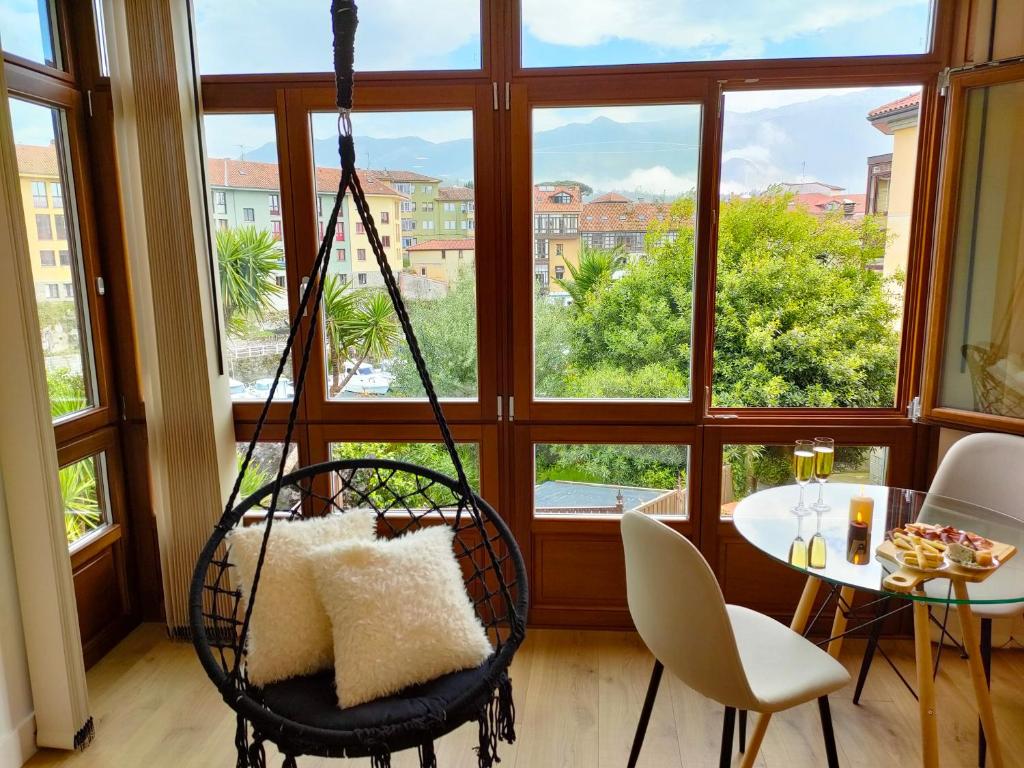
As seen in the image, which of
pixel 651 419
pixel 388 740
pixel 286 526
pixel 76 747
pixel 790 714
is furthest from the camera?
pixel 651 419

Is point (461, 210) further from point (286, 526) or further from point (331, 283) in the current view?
point (286, 526)

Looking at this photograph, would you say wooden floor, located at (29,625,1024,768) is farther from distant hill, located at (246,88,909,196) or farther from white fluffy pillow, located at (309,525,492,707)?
distant hill, located at (246,88,909,196)

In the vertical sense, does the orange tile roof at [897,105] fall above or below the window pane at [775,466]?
above

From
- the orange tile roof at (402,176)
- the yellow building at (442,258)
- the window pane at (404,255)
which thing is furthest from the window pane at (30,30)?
the yellow building at (442,258)

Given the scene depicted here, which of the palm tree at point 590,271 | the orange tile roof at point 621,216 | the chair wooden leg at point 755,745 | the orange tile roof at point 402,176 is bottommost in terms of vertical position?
the chair wooden leg at point 755,745

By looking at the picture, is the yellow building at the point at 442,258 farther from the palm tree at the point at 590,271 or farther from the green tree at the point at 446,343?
the palm tree at the point at 590,271

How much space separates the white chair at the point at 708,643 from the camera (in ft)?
5.04

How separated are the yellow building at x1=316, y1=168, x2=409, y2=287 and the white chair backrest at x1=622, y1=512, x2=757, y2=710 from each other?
58.4 inches

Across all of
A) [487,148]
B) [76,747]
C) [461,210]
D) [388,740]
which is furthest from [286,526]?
[487,148]

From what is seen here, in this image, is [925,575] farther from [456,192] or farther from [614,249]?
[456,192]

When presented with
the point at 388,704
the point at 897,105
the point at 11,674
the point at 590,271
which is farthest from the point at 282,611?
the point at 897,105

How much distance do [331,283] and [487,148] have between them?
31.4 inches

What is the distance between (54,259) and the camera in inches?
97.1

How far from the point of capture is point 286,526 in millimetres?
1835
